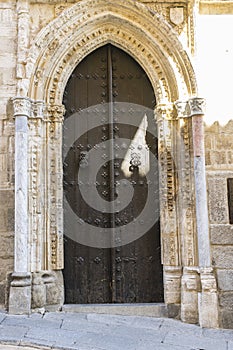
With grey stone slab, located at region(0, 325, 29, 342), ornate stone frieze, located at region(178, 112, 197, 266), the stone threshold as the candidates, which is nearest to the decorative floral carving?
ornate stone frieze, located at region(178, 112, 197, 266)

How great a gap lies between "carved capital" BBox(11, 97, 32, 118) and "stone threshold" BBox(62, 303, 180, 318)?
A: 2.13 meters

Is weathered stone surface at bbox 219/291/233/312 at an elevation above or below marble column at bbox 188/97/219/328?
below

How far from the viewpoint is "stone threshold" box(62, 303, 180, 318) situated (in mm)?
4414

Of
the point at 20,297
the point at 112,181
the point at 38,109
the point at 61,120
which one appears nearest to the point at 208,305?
the point at 112,181

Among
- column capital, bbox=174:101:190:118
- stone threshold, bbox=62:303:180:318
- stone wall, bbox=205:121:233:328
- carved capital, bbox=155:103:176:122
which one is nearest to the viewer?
stone wall, bbox=205:121:233:328

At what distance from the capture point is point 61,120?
15.5 feet

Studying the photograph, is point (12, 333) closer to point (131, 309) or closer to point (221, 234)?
point (131, 309)

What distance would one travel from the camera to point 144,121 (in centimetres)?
493

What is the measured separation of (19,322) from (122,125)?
2441mm

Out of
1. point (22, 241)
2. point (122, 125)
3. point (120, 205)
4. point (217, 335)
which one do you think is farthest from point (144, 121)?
→ point (217, 335)

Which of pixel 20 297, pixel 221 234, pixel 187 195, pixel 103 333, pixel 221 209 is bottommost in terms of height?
pixel 103 333

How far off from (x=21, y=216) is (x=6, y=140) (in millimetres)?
881

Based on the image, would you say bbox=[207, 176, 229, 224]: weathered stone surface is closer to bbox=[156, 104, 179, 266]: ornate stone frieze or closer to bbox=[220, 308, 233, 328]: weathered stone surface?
bbox=[156, 104, 179, 266]: ornate stone frieze

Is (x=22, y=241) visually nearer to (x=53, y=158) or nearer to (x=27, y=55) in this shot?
(x=53, y=158)
